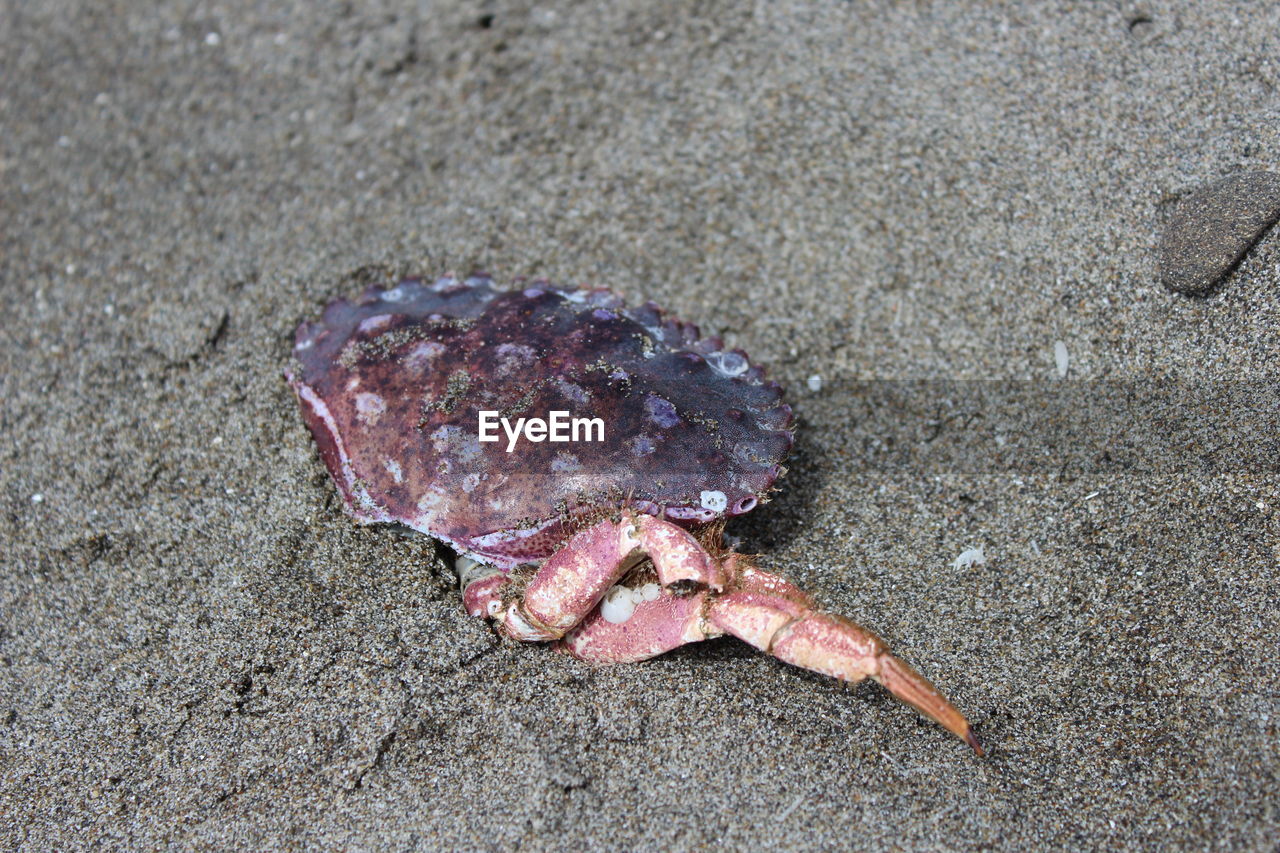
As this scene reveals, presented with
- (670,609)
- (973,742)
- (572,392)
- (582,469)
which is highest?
(572,392)

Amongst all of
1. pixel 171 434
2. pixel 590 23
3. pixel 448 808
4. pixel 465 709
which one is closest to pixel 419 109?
pixel 590 23

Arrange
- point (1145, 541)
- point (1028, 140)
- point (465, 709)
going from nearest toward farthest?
point (465, 709) < point (1145, 541) < point (1028, 140)

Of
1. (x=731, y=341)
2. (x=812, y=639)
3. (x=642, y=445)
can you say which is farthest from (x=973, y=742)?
(x=731, y=341)

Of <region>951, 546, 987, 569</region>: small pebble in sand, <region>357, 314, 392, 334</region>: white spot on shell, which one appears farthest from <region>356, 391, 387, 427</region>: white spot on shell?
<region>951, 546, 987, 569</region>: small pebble in sand

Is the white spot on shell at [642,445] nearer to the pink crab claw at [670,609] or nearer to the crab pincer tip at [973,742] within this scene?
the pink crab claw at [670,609]

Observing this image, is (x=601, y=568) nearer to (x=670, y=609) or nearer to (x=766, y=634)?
(x=670, y=609)

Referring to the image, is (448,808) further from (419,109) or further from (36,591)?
(419,109)

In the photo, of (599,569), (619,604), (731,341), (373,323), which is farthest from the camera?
(731,341)
